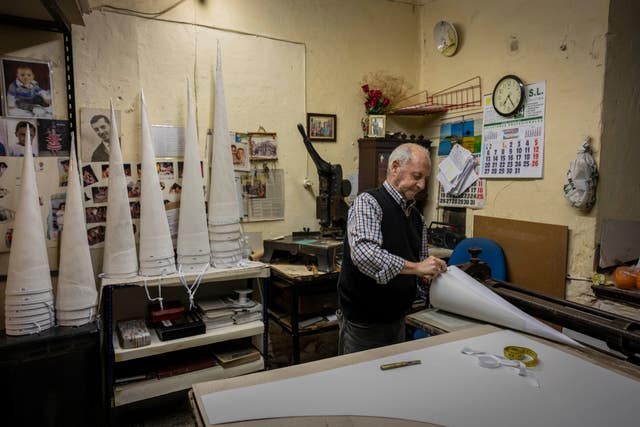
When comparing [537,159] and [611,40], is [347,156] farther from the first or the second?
[611,40]

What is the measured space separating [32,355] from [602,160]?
3.04m

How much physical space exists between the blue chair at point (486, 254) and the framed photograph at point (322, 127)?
1.24 metres

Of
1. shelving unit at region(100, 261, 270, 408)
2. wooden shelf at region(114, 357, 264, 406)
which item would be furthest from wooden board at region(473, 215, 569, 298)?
wooden shelf at region(114, 357, 264, 406)

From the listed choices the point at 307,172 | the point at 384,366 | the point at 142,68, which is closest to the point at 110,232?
the point at 142,68

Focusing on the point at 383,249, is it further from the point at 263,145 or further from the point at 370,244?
the point at 263,145

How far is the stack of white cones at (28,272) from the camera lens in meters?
1.94

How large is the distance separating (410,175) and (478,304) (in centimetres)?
62

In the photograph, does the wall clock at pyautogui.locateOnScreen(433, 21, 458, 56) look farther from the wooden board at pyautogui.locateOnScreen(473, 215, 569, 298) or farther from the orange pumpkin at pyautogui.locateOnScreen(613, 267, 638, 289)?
the orange pumpkin at pyautogui.locateOnScreen(613, 267, 638, 289)

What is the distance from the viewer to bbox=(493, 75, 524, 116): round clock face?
8.63 ft

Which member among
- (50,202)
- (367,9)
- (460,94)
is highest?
(367,9)

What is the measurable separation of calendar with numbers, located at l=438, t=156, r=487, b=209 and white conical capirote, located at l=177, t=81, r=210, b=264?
188cm

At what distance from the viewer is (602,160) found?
2.29 meters

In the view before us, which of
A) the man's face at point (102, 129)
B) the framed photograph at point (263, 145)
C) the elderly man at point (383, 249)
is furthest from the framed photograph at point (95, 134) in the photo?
the elderly man at point (383, 249)

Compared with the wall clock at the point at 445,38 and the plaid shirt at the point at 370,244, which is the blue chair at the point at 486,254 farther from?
the wall clock at the point at 445,38
